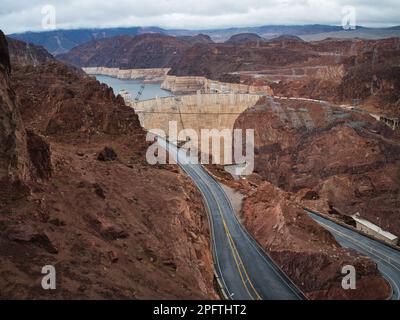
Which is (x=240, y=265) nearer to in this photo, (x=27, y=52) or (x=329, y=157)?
(x=329, y=157)

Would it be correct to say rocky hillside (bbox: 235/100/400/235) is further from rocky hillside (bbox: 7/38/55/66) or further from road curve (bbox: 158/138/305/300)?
rocky hillside (bbox: 7/38/55/66)

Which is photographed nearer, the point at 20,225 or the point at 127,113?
the point at 20,225

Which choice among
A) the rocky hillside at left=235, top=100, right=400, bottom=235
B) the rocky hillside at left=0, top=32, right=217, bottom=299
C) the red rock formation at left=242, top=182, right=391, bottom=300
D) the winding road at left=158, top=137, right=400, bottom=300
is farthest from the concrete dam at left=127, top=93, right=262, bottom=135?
the red rock formation at left=242, top=182, right=391, bottom=300

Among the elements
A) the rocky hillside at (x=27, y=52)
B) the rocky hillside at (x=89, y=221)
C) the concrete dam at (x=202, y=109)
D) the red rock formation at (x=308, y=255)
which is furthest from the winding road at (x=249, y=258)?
the rocky hillside at (x=27, y=52)

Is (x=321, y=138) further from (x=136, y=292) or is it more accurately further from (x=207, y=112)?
(x=136, y=292)

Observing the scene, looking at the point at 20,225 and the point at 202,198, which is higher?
the point at 20,225

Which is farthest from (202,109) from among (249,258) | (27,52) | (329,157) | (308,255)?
(308,255)
